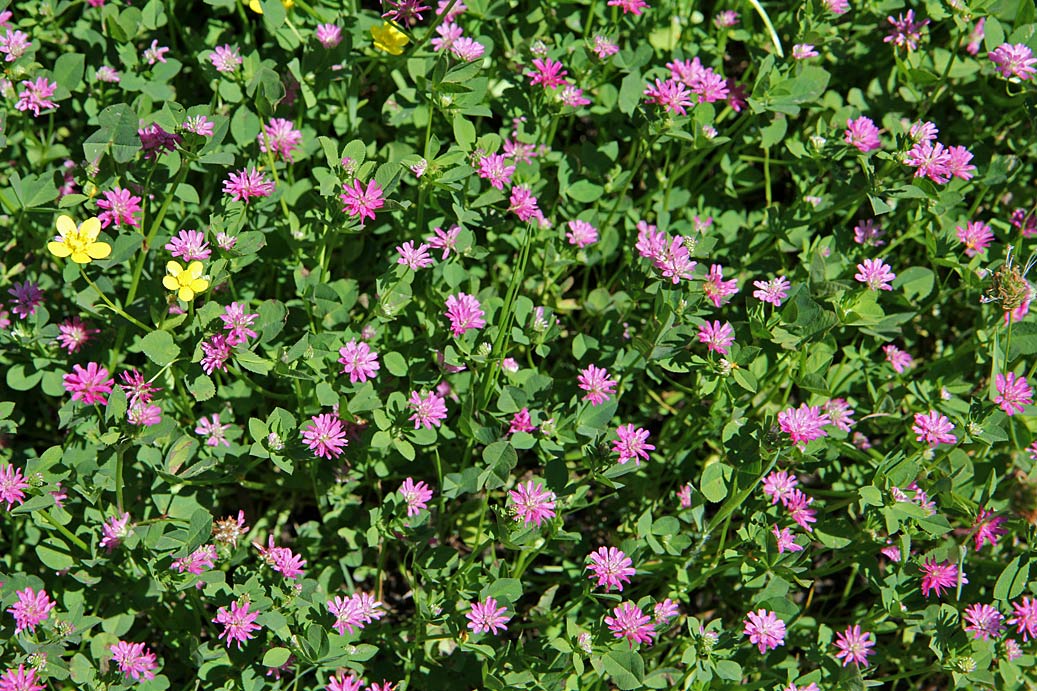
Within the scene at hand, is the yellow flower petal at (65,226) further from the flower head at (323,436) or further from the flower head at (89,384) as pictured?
the flower head at (323,436)

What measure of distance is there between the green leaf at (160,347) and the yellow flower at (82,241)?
277mm

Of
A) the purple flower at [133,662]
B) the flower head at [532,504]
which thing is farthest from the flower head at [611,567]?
the purple flower at [133,662]

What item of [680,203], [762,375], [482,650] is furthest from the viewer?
[680,203]

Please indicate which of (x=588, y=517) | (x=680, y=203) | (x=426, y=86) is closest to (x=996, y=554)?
(x=588, y=517)

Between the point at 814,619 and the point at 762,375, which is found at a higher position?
the point at 762,375

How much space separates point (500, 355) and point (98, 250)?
4.09 feet

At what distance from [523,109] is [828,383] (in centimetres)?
144

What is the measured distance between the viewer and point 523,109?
3.56m

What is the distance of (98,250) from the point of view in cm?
300

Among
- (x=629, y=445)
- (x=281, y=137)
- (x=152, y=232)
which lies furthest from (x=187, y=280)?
(x=629, y=445)

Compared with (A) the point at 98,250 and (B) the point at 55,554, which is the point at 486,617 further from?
(A) the point at 98,250

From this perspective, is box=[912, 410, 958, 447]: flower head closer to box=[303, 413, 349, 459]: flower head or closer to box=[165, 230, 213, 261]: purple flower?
box=[303, 413, 349, 459]: flower head

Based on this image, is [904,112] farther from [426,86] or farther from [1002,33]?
[426,86]

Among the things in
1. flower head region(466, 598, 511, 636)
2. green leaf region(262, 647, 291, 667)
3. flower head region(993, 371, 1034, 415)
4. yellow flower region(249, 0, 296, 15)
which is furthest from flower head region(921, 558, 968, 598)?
yellow flower region(249, 0, 296, 15)
